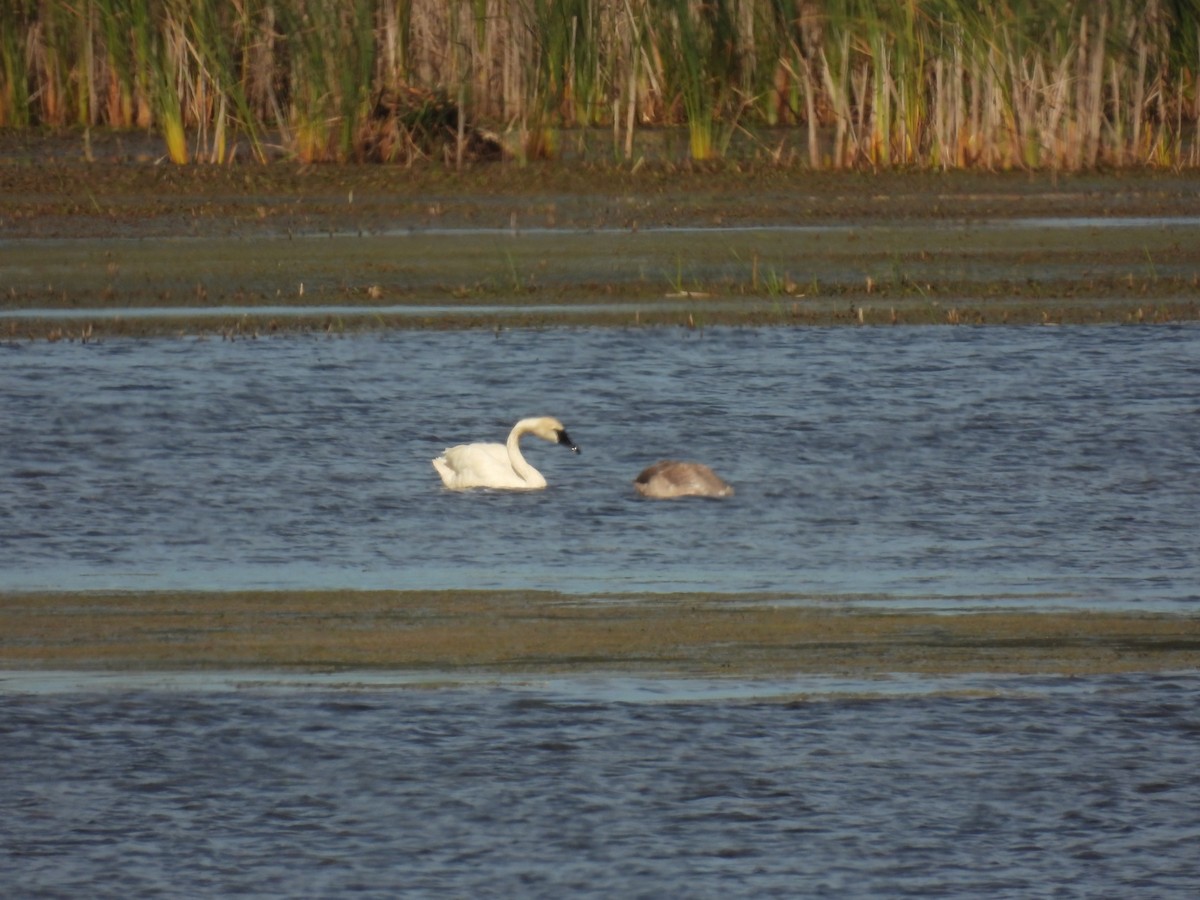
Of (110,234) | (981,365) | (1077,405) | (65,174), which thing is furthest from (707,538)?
(65,174)

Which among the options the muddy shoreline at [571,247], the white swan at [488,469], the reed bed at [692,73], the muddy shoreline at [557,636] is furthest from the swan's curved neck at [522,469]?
the reed bed at [692,73]

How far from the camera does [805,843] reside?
4.94 m

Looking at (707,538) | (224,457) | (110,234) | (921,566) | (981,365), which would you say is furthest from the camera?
(110,234)

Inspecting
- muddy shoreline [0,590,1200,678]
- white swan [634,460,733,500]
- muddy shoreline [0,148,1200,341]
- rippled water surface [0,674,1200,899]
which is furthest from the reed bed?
rippled water surface [0,674,1200,899]

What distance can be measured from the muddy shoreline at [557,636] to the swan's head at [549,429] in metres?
2.36

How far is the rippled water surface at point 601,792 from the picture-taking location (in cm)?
476

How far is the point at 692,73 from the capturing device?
20.4 metres

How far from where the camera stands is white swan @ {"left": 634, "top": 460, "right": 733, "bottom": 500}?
8.73 m

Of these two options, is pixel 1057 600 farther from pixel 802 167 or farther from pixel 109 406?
pixel 802 167

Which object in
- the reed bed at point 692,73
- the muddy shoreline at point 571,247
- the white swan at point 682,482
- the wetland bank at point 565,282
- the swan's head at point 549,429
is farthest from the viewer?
the reed bed at point 692,73

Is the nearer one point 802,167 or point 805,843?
point 805,843

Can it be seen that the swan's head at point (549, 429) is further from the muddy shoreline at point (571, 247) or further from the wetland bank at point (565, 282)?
the muddy shoreline at point (571, 247)

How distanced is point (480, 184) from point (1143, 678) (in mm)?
14687

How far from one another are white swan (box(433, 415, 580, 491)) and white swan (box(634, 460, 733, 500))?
497 mm
